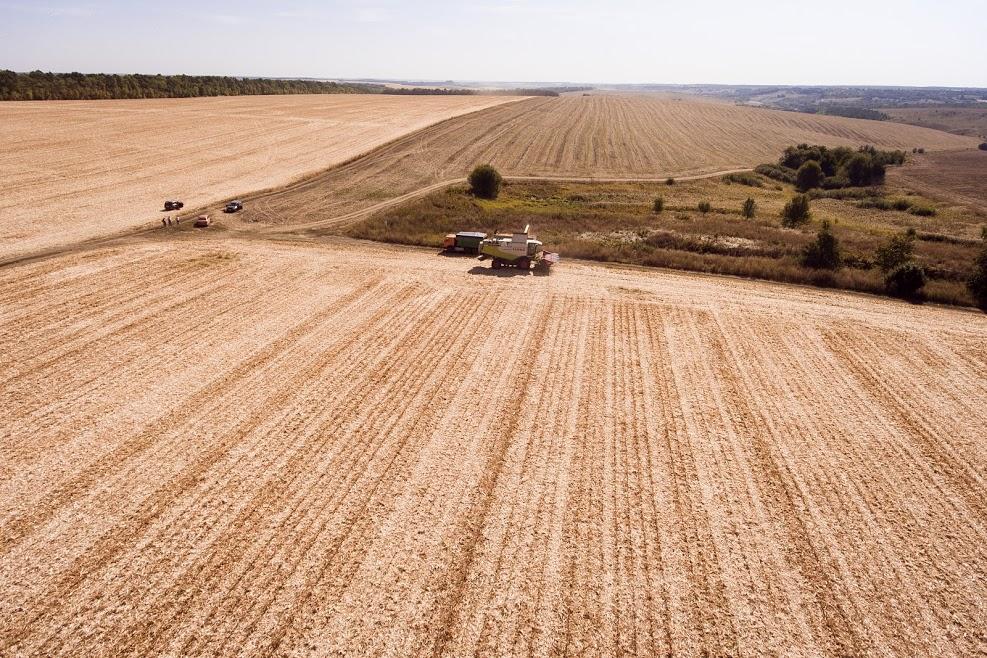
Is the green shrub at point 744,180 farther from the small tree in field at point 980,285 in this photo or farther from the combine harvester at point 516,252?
the combine harvester at point 516,252

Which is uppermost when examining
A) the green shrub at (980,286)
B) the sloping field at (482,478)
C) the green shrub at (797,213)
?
the green shrub at (797,213)

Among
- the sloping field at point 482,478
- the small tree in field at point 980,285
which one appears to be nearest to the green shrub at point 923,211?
the small tree in field at point 980,285

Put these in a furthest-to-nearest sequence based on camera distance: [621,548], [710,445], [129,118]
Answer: [129,118] < [710,445] < [621,548]

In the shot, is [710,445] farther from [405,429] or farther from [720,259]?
[720,259]

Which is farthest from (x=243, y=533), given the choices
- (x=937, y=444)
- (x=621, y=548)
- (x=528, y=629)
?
(x=937, y=444)

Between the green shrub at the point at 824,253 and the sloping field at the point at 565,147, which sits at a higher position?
the sloping field at the point at 565,147

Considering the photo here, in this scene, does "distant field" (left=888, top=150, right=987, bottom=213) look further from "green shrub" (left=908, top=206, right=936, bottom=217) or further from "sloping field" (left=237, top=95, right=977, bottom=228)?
"sloping field" (left=237, top=95, right=977, bottom=228)

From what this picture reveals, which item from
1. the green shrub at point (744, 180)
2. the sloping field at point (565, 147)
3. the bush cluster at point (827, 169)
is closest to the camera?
the sloping field at point (565, 147)

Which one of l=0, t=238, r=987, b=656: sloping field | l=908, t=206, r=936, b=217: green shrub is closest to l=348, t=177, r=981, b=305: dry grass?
l=908, t=206, r=936, b=217: green shrub
